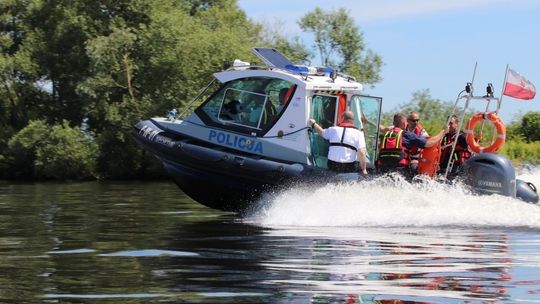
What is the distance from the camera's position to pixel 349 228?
43.2 feet

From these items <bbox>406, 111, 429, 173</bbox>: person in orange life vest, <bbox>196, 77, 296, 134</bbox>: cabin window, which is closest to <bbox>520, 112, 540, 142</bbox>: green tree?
<bbox>406, 111, 429, 173</bbox>: person in orange life vest

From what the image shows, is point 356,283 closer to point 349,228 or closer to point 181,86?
point 349,228

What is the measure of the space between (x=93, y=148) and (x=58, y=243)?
904 inches

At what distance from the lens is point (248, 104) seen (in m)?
15.0

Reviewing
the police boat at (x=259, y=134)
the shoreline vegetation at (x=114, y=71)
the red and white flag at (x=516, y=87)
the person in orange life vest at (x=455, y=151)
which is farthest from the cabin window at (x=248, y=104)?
the shoreline vegetation at (x=114, y=71)

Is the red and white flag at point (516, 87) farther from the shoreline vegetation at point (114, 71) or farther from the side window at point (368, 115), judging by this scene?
the shoreline vegetation at point (114, 71)

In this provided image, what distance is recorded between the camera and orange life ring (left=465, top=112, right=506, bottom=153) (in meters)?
14.4

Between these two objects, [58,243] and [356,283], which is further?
[58,243]

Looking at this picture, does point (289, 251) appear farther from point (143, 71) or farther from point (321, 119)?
point (143, 71)

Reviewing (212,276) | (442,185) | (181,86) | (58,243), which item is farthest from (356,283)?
(181,86)

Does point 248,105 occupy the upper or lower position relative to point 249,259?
upper

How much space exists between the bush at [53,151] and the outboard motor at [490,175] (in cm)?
2160

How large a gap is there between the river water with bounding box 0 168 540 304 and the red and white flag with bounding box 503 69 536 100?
164 cm

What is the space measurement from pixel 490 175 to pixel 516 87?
1469mm
